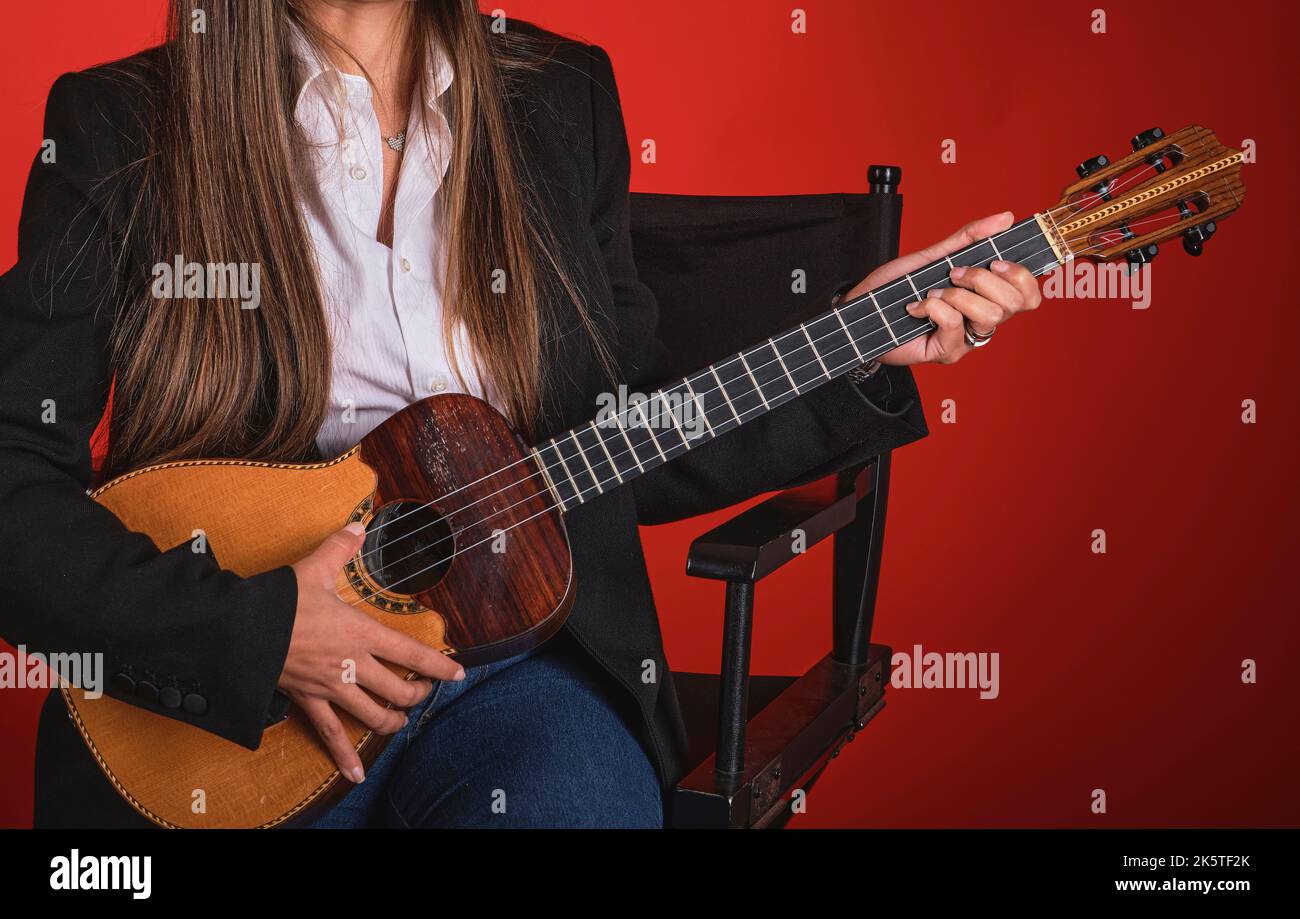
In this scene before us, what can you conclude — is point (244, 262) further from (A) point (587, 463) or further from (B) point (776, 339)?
(B) point (776, 339)

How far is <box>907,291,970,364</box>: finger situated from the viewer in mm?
1523

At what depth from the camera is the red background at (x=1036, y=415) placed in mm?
2680

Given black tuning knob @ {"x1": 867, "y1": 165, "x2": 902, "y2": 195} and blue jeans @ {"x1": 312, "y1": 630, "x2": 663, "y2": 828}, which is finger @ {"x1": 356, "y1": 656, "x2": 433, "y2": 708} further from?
black tuning knob @ {"x1": 867, "y1": 165, "x2": 902, "y2": 195}

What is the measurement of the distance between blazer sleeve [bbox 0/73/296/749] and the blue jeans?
0.18m

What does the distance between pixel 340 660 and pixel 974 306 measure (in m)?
0.81

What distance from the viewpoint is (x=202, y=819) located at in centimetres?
137

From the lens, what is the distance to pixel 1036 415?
2.92 m

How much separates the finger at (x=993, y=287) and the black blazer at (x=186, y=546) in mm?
188

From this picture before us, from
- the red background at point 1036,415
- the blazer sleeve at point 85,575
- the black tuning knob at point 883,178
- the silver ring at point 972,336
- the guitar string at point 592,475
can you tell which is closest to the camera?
the blazer sleeve at point 85,575

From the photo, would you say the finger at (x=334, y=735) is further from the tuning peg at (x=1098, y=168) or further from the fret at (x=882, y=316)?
the tuning peg at (x=1098, y=168)

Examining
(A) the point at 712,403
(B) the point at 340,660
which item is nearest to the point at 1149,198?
(A) the point at 712,403

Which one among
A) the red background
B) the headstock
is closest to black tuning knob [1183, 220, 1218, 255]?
the headstock

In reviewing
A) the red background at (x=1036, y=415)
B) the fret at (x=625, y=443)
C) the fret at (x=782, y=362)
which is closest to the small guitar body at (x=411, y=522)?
the fret at (x=625, y=443)

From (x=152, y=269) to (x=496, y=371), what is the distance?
413mm
